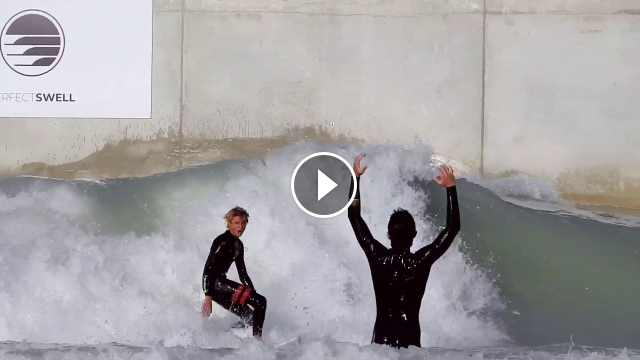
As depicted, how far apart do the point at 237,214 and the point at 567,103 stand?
78.6 inches

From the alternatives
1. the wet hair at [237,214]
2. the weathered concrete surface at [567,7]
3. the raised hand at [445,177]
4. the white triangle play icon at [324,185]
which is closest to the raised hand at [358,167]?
the white triangle play icon at [324,185]

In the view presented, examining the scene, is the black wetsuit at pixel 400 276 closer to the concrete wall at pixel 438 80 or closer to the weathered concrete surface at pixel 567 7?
the concrete wall at pixel 438 80

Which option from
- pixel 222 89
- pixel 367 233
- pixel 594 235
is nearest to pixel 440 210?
pixel 367 233

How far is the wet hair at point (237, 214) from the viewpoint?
3.66m

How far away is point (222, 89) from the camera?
3.72m

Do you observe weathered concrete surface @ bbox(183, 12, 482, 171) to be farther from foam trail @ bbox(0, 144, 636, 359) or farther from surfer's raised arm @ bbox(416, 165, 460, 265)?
surfer's raised arm @ bbox(416, 165, 460, 265)

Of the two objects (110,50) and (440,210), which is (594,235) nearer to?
(440,210)

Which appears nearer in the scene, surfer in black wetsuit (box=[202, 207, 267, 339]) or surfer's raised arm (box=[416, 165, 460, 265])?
surfer's raised arm (box=[416, 165, 460, 265])

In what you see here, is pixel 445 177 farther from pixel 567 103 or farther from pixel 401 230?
pixel 567 103

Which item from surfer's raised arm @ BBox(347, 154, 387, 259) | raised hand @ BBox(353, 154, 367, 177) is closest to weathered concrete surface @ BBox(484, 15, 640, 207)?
raised hand @ BBox(353, 154, 367, 177)

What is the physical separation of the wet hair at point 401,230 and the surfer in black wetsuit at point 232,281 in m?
0.80

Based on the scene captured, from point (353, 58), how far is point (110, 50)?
1.41 meters

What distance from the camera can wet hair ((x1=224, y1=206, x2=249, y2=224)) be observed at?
3.66 meters

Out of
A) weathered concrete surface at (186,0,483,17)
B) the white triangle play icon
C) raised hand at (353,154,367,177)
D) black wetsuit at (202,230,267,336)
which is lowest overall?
black wetsuit at (202,230,267,336)
